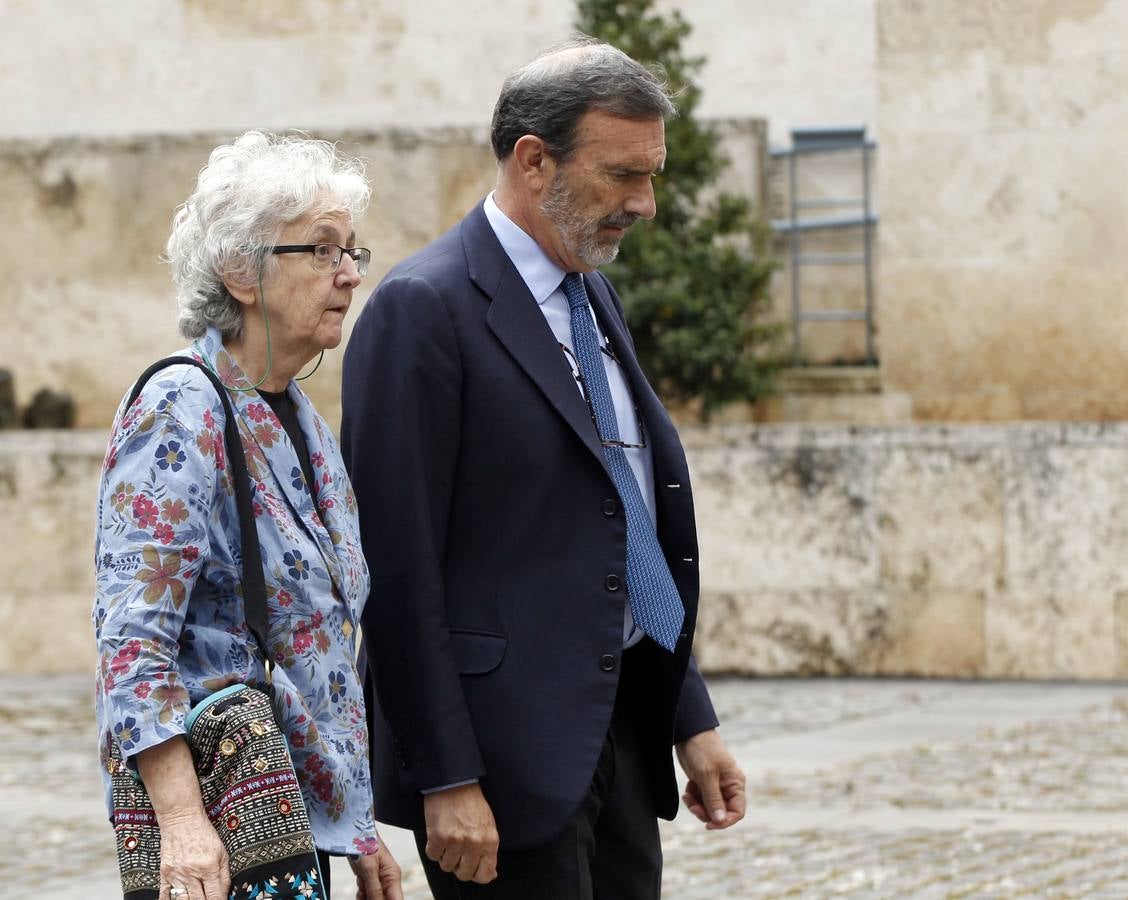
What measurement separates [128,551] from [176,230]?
55 cm

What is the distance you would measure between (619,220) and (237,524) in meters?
0.86

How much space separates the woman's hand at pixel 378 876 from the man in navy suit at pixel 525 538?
8 cm

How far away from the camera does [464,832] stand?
3.10m

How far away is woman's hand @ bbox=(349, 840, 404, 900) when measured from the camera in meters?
3.04

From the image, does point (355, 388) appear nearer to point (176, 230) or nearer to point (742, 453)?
point (176, 230)

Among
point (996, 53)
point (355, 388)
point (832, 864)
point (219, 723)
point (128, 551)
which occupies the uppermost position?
point (996, 53)

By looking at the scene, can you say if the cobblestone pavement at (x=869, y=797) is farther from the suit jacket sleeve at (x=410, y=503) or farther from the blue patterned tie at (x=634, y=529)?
the suit jacket sleeve at (x=410, y=503)

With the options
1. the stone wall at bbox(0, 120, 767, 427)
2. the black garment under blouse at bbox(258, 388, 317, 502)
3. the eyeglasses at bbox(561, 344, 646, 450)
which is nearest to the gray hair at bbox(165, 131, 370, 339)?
the black garment under blouse at bbox(258, 388, 317, 502)

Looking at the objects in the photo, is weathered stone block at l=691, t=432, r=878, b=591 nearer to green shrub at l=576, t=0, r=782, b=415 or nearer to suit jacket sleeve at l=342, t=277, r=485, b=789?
→ green shrub at l=576, t=0, r=782, b=415

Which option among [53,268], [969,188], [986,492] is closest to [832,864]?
[986,492]

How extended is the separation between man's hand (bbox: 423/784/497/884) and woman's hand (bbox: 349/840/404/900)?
0.26 ft

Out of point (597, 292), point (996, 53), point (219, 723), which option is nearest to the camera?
point (219, 723)

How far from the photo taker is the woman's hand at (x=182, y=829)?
2.64 metres

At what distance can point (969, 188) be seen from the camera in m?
11.8
